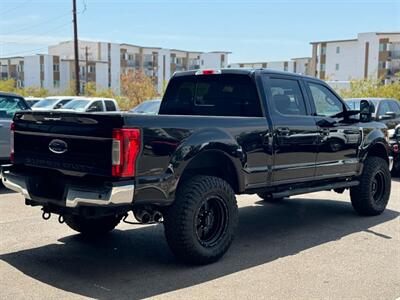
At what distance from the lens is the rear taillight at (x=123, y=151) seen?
14.5 ft

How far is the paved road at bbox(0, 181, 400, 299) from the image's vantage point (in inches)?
178

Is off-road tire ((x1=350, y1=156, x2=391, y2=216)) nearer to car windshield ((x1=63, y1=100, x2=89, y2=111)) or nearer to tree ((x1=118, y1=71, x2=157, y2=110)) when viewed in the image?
car windshield ((x1=63, y1=100, x2=89, y2=111))

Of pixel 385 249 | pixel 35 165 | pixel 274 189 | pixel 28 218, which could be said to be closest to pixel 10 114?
pixel 28 218

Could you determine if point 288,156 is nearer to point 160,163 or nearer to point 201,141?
point 201,141

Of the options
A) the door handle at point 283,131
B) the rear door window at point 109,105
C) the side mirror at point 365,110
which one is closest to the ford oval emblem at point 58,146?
the door handle at point 283,131

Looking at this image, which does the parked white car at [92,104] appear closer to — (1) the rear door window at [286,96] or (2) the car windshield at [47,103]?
(2) the car windshield at [47,103]

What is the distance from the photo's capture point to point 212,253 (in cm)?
525

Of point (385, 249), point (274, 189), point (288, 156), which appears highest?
point (288, 156)

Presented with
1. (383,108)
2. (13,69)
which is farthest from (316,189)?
(13,69)

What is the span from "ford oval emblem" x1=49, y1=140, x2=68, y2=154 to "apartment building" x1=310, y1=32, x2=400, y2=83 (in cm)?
7052

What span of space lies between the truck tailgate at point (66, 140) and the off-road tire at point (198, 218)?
89cm

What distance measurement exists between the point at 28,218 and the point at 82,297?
3.17 metres

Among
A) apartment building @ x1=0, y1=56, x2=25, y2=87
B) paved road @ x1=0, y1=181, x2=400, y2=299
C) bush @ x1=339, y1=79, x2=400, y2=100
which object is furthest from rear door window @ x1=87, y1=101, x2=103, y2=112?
apartment building @ x1=0, y1=56, x2=25, y2=87

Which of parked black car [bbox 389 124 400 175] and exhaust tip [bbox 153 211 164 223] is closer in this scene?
exhaust tip [bbox 153 211 164 223]
